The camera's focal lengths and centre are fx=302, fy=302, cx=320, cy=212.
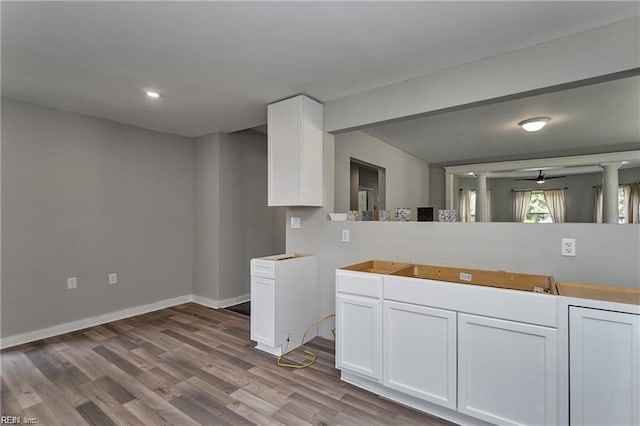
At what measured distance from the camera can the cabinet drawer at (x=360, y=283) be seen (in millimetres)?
2163

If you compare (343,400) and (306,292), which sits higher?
(306,292)

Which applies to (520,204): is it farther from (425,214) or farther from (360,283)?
(360,283)

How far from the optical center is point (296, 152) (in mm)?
2951

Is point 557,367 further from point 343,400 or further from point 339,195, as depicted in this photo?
point 339,195

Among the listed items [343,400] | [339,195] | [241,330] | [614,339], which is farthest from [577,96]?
[241,330]

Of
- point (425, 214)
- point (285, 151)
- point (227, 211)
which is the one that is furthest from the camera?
point (227, 211)

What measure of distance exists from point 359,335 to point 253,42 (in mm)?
2193

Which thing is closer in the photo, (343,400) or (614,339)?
(614,339)

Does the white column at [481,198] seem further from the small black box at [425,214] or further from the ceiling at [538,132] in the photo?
the small black box at [425,214]

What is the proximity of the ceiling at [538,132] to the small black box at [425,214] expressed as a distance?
0.42 metres

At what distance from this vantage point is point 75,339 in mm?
3131

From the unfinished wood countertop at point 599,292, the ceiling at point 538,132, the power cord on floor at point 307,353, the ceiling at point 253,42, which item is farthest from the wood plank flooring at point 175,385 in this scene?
the ceiling at point 253,42

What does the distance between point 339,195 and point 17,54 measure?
2813 mm

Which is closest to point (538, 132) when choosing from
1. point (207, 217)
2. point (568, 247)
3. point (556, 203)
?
point (556, 203)
